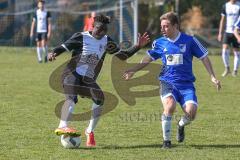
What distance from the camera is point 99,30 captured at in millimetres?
8133

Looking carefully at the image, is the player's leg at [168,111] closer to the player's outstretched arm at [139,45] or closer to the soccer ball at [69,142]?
the player's outstretched arm at [139,45]

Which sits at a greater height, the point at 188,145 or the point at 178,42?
the point at 178,42

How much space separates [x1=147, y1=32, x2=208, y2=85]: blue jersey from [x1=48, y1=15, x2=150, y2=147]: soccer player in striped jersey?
0.34 m

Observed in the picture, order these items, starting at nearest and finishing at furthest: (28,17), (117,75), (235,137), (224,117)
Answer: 1. (235,137)
2. (224,117)
3. (117,75)
4. (28,17)

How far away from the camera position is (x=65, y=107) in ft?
27.0

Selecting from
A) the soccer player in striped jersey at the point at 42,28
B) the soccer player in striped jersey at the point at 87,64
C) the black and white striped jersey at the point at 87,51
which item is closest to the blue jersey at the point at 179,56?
the soccer player in striped jersey at the point at 87,64

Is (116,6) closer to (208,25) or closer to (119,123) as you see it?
(208,25)

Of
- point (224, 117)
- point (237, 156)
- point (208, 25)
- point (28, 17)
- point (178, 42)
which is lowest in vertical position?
point (208, 25)

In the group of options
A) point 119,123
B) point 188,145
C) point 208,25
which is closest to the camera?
point 188,145

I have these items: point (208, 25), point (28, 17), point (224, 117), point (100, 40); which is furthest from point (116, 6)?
point (100, 40)

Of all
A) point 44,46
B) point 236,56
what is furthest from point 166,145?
point 44,46

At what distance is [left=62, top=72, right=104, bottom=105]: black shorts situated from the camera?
26.9 ft

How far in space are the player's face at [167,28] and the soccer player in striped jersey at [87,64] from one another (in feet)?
1.24

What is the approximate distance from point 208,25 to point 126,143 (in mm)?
39823
